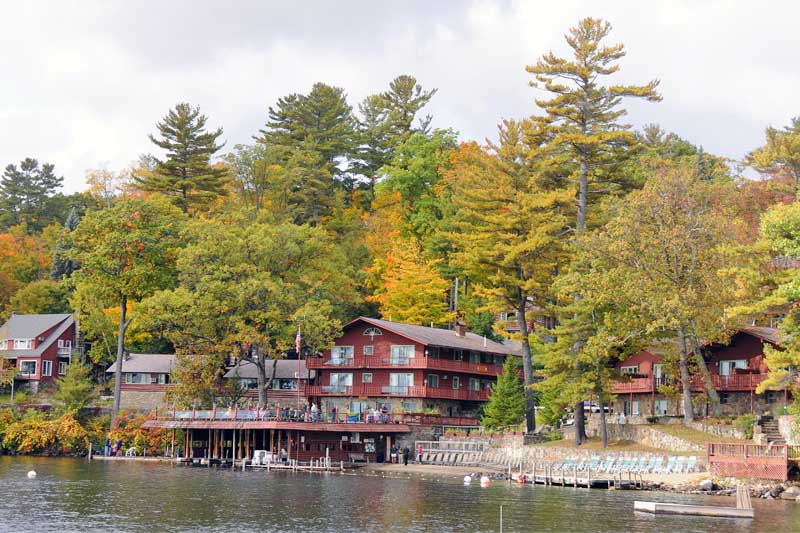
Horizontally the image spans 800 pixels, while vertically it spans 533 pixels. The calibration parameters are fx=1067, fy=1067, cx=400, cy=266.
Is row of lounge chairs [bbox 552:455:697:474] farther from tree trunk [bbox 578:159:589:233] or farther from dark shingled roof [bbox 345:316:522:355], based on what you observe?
dark shingled roof [bbox 345:316:522:355]

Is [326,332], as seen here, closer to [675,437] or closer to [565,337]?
[565,337]

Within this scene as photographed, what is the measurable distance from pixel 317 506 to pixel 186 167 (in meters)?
62.8

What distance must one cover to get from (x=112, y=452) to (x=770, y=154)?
2011 inches

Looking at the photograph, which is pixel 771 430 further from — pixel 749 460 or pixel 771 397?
pixel 771 397

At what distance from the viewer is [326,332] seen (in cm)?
7894

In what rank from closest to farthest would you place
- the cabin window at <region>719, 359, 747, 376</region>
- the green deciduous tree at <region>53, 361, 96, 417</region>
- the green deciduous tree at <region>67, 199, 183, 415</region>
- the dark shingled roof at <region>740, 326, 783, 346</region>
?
1. the dark shingled roof at <region>740, 326, 783, 346</region>
2. the cabin window at <region>719, 359, 747, 376</region>
3. the green deciduous tree at <region>53, 361, 96, 417</region>
4. the green deciduous tree at <region>67, 199, 183, 415</region>

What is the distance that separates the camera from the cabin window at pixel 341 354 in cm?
8311

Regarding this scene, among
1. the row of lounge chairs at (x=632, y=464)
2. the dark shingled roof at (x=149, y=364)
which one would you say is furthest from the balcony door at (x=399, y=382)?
the dark shingled roof at (x=149, y=364)

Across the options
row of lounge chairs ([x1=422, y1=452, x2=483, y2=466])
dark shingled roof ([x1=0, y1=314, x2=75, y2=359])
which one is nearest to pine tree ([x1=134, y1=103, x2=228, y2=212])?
dark shingled roof ([x1=0, y1=314, x2=75, y2=359])

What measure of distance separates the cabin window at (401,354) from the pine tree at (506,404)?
923 centimetres

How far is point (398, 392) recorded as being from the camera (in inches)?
3177

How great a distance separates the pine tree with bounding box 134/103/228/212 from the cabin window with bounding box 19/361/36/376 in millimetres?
20366

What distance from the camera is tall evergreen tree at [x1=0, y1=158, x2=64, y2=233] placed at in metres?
130

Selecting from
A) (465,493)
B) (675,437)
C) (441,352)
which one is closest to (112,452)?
(441,352)
